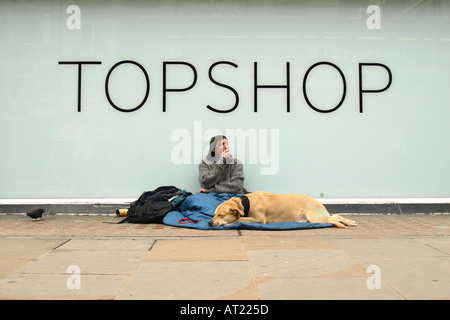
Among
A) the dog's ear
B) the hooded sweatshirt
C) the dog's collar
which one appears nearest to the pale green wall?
the hooded sweatshirt

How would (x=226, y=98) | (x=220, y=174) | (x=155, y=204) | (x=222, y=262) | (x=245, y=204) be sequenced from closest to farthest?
1. (x=222, y=262)
2. (x=245, y=204)
3. (x=155, y=204)
4. (x=220, y=174)
5. (x=226, y=98)

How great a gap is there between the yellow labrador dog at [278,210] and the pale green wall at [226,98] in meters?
1.03

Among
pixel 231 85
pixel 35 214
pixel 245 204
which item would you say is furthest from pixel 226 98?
pixel 35 214

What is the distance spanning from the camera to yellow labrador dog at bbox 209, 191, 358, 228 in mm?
5723

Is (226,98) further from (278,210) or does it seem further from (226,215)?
(226,215)

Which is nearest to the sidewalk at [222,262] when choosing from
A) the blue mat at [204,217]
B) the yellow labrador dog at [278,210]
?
the blue mat at [204,217]

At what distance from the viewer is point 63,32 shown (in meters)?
7.05

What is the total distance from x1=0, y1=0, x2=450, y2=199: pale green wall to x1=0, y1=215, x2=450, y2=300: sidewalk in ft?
4.80

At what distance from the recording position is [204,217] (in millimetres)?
5965

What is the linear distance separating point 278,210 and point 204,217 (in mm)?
1033

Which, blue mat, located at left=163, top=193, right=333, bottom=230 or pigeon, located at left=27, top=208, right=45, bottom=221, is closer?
blue mat, located at left=163, top=193, right=333, bottom=230

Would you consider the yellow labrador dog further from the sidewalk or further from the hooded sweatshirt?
the hooded sweatshirt

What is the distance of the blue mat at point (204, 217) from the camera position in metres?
5.60
